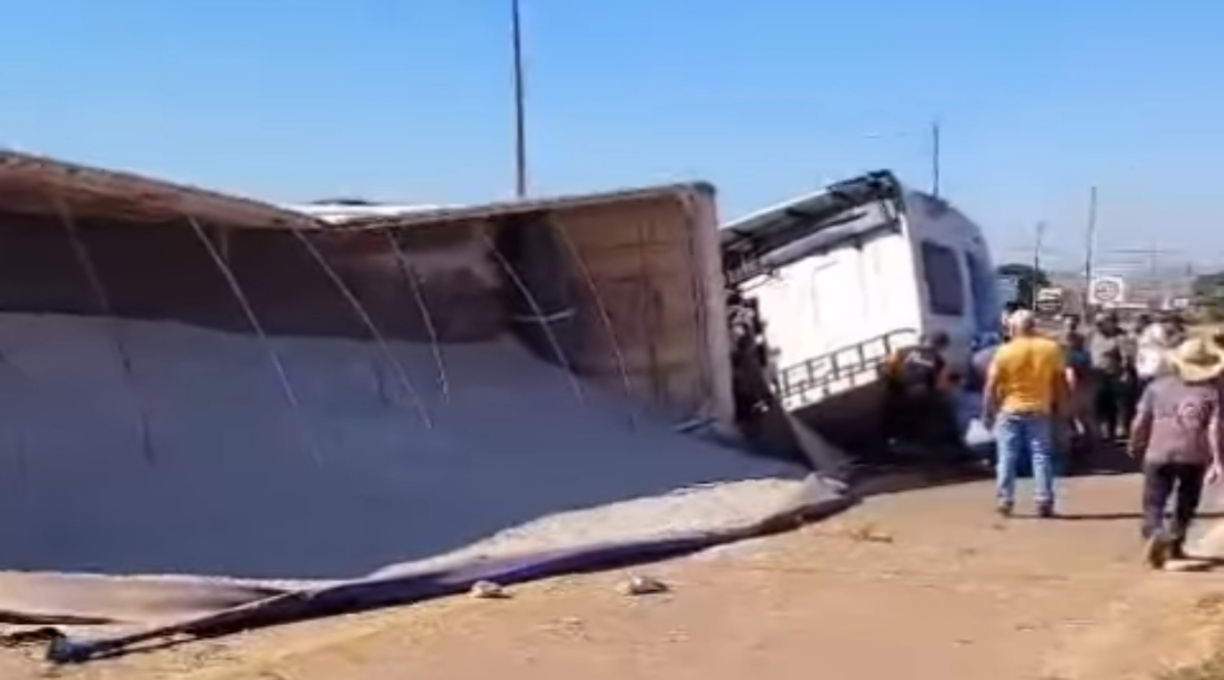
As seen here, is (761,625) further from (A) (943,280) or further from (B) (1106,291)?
(B) (1106,291)

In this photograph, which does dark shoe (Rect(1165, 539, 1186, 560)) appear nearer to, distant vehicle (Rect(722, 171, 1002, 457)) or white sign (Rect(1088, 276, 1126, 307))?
distant vehicle (Rect(722, 171, 1002, 457))

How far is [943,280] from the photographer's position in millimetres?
18469

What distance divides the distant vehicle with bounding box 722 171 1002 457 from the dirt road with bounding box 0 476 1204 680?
549cm

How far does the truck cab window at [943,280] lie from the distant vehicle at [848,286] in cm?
2

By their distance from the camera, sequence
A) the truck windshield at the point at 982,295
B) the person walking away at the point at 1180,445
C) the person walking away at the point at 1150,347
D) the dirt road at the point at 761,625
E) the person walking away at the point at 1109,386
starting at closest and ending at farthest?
the dirt road at the point at 761,625, the person walking away at the point at 1180,445, the person walking away at the point at 1150,347, the truck windshield at the point at 982,295, the person walking away at the point at 1109,386

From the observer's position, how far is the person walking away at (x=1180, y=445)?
35.9ft

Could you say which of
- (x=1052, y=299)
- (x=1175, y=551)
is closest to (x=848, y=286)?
(x=1175, y=551)

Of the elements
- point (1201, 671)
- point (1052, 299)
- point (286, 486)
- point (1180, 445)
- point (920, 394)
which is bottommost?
point (1052, 299)

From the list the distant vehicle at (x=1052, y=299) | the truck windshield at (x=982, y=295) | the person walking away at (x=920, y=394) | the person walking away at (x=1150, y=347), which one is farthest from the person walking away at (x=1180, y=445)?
the distant vehicle at (x=1052, y=299)

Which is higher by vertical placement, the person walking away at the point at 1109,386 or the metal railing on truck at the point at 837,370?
the metal railing on truck at the point at 837,370

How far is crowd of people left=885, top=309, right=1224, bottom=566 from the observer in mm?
11008

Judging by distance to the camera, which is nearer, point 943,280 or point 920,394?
point 920,394

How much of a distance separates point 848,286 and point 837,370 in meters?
0.79

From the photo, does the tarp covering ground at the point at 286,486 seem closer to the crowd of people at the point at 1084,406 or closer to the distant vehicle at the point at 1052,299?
the crowd of people at the point at 1084,406
